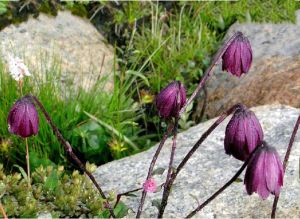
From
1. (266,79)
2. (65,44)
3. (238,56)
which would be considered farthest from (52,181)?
(65,44)

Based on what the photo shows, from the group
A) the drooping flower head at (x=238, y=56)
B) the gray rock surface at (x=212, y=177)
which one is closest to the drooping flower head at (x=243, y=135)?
the drooping flower head at (x=238, y=56)

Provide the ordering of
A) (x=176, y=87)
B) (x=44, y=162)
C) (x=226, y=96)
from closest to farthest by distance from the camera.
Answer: (x=176, y=87) → (x=44, y=162) → (x=226, y=96)

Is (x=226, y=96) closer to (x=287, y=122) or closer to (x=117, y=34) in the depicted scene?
(x=287, y=122)

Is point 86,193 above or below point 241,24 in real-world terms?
below

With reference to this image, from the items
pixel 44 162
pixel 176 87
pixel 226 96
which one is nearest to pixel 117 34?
pixel 226 96

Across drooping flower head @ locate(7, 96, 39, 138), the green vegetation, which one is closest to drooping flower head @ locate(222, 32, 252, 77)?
drooping flower head @ locate(7, 96, 39, 138)

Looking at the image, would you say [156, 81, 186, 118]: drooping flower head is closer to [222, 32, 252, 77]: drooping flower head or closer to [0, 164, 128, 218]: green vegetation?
[222, 32, 252, 77]: drooping flower head

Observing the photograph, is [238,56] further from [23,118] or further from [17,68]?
[17,68]
